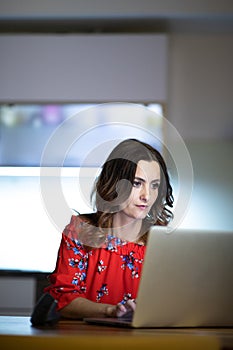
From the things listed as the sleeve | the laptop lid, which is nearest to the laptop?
the laptop lid

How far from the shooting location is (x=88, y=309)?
6.40ft

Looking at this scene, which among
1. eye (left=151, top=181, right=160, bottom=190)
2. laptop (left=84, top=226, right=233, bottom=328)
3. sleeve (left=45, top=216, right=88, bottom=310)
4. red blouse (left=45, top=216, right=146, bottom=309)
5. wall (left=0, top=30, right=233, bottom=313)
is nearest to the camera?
laptop (left=84, top=226, right=233, bottom=328)

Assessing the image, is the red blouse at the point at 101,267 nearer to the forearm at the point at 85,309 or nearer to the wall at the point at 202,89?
the forearm at the point at 85,309

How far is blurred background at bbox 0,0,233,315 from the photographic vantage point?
445 cm

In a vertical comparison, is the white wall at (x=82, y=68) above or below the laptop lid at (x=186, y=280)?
above

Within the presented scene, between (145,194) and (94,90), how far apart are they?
235 centimetres

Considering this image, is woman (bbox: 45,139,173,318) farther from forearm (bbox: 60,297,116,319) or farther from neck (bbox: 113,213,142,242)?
forearm (bbox: 60,297,116,319)

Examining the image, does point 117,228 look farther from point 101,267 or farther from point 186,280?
point 186,280

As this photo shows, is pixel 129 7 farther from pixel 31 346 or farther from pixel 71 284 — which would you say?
pixel 31 346

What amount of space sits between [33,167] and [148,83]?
95 cm

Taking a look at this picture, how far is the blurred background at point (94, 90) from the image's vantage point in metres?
4.45

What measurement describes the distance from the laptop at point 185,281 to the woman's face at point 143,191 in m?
0.68

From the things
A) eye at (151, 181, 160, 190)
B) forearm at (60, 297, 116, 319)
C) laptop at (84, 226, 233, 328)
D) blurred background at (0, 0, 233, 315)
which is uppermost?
blurred background at (0, 0, 233, 315)

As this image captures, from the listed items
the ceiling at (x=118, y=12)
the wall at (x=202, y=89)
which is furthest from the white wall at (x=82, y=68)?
the wall at (x=202, y=89)
